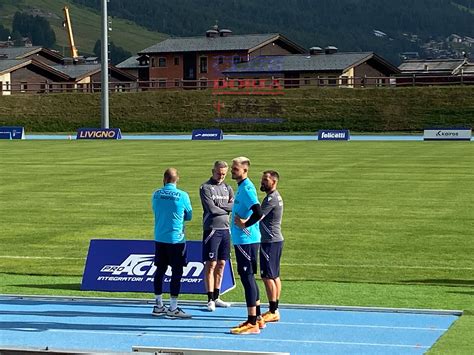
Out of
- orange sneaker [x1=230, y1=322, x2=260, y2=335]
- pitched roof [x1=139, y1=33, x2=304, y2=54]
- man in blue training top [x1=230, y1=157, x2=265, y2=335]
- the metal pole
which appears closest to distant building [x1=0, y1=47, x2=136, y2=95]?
pitched roof [x1=139, y1=33, x2=304, y2=54]

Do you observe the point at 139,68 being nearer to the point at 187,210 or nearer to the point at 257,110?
the point at 257,110

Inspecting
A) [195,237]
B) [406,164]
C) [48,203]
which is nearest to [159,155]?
[406,164]

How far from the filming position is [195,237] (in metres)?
23.6

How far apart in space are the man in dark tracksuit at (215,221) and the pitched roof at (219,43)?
117 meters

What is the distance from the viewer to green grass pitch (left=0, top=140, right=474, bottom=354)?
17.8 m

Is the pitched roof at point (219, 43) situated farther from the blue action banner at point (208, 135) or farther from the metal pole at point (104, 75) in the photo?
the metal pole at point (104, 75)

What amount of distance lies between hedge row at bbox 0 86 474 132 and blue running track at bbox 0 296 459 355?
69.6 metres

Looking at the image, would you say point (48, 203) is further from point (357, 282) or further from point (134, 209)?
point (357, 282)

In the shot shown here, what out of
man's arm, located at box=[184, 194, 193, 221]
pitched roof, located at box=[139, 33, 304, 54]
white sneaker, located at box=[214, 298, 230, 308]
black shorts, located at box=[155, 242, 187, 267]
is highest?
pitched roof, located at box=[139, 33, 304, 54]

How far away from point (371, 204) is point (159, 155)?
2337 cm

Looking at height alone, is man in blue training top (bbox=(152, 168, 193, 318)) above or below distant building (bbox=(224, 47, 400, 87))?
below

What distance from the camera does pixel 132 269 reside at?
17.4 m

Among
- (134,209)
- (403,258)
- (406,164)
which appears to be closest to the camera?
(403,258)

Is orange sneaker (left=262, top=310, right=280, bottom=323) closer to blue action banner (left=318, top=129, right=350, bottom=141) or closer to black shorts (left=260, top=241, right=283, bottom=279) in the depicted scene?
black shorts (left=260, top=241, right=283, bottom=279)
